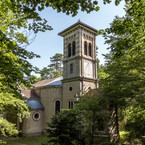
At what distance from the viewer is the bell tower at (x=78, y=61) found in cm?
→ 2041

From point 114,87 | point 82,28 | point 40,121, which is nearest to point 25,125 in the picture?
point 40,121

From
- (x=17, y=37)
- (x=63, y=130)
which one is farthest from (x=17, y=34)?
(x=63, y=130)

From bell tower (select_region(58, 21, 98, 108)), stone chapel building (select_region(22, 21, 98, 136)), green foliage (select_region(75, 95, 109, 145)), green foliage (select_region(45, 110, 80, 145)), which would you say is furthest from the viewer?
stone chapel building (select_region(22, 21, 98, 136))

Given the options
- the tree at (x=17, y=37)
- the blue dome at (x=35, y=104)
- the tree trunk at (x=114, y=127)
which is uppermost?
the tree at (x=17, y=37)

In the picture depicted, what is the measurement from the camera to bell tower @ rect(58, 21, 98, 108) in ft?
67.0

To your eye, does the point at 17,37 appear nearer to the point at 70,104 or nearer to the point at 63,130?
the point at 63,130

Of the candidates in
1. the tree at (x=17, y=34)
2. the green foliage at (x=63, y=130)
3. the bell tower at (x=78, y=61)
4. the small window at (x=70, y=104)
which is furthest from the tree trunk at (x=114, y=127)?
the tree at (x=17, y=34)

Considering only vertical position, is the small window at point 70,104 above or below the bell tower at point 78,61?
below

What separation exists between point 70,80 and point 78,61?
10.8 ft

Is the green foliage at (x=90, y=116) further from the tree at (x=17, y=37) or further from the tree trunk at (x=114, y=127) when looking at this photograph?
the tree at (x=17, y=37)

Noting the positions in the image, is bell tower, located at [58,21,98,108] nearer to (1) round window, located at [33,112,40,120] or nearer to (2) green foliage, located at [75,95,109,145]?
(1) round window, located at [33,112,40,120]

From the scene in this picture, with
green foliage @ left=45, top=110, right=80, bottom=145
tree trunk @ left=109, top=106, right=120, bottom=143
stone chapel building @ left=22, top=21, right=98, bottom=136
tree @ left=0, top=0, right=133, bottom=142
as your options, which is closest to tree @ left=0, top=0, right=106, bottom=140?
tree @ left=0, top=0, right=133, bottom=142

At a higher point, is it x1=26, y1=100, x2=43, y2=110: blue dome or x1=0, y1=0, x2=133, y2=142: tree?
x1=0, y1=0, x2=133, y2=142: tree

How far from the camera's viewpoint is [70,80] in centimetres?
2094
